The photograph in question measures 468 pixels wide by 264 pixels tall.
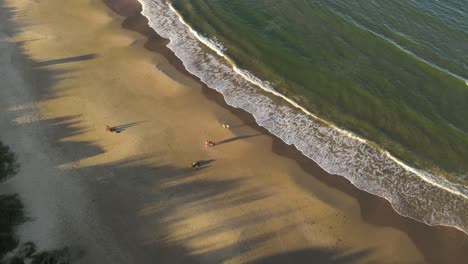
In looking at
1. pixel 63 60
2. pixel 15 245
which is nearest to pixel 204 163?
pixel 15 245

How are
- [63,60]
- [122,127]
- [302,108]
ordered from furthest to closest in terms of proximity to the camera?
[63,60] → [302,108] → [122,127]

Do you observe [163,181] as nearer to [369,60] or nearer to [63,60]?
[63,60]

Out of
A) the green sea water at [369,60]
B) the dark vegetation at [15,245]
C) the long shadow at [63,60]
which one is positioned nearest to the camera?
the dark vegetation at [15,245]

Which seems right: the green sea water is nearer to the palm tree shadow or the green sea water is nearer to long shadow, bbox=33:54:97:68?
the palm tree shadow

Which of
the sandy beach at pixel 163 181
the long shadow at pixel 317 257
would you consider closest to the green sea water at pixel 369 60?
the sandy beach at pixel 163 181

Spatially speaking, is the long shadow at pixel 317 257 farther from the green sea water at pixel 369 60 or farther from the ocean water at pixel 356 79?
the green sea water at pixel 369 60

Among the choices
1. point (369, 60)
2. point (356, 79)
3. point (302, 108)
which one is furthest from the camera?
point (369, 60)
